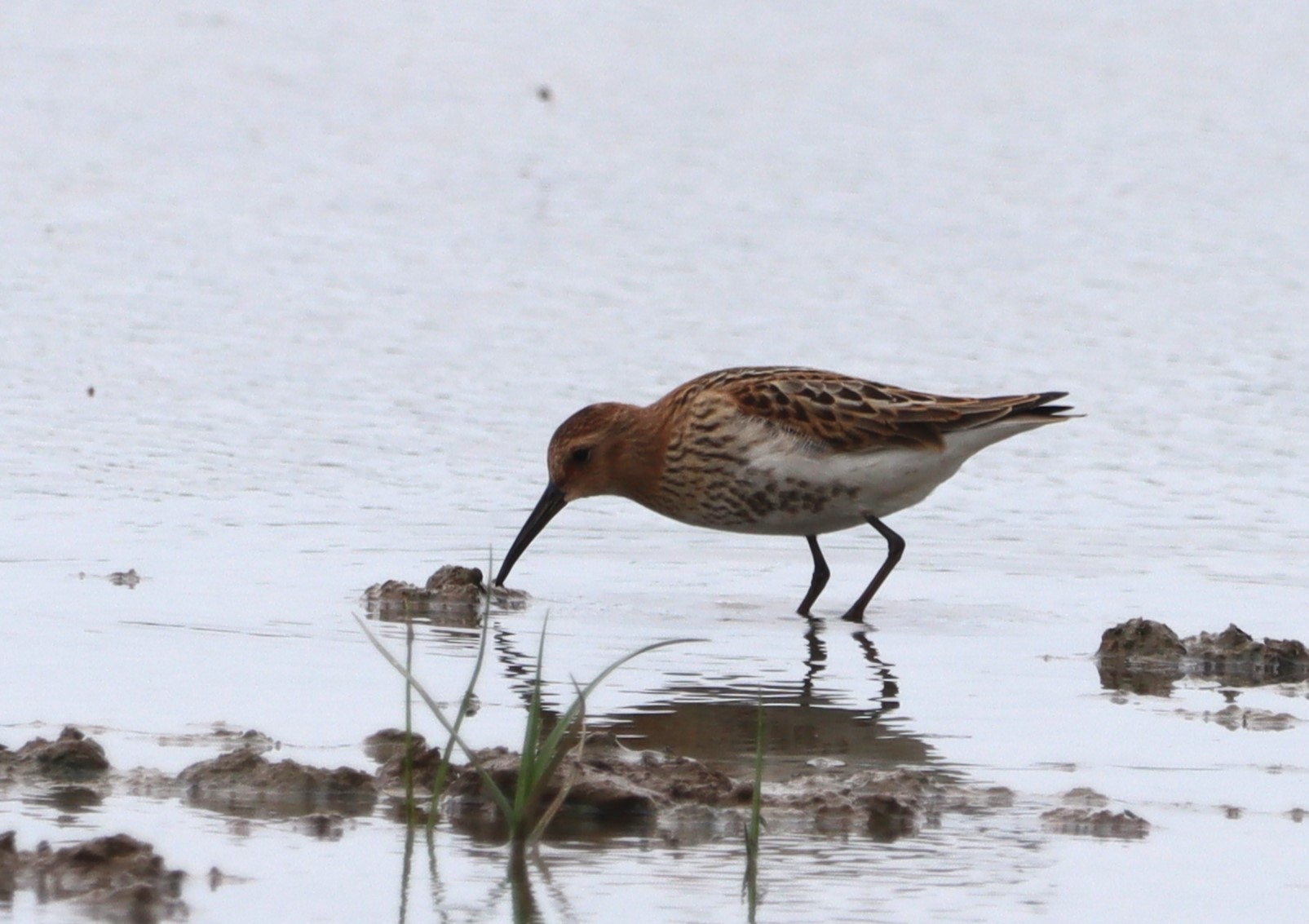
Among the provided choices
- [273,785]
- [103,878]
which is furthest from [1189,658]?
[103,878]

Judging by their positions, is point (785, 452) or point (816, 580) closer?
point (816, 580)

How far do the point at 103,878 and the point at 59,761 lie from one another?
907mm

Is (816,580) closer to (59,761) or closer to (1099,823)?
(1099,823)

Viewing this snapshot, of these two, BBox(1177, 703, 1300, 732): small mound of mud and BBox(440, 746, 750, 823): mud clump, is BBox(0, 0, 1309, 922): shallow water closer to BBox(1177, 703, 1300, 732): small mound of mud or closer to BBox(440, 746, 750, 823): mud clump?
BBox(1177, 703, 1300, 732): small mound of mud

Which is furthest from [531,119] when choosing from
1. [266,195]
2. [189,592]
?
[189,592]

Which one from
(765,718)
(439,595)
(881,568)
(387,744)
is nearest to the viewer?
(387,744)

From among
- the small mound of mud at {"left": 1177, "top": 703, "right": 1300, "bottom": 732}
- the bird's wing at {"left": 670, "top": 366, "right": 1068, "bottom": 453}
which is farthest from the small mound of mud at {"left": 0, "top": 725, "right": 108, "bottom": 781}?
the bird's wing at {"left": 670, "top": 366, "right": 1068, "bottom": 453}

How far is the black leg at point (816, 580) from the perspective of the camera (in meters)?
7.99

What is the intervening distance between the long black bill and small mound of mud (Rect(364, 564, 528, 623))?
41cm

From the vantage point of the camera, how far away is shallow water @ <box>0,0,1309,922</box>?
17.1 ft

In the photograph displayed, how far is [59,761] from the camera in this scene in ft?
17.1

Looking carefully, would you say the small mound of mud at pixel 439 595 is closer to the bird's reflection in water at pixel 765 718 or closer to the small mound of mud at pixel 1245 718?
Answer: the bird's reflection in water at pixel 765 718

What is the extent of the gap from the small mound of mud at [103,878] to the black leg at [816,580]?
3.80 metres

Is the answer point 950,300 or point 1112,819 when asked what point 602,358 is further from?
point 1112,819
